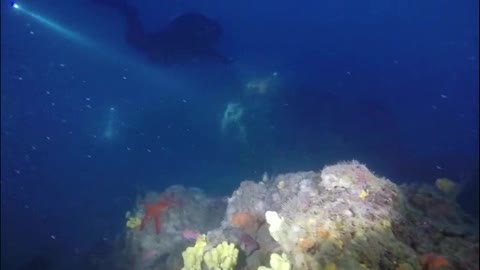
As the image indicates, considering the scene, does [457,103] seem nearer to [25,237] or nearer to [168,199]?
[168,199]

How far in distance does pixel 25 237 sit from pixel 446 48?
35.9m

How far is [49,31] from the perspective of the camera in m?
30.1

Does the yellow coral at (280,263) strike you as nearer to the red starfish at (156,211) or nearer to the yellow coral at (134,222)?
the red starfish at (156,211)

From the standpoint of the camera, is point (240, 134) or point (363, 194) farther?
point (240, 134)

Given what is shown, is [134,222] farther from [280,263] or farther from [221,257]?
[280,263]

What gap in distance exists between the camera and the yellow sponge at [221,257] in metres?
5.83

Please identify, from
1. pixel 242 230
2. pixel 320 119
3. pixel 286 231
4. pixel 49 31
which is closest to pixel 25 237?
pixel 49 31

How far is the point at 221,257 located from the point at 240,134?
12235mm

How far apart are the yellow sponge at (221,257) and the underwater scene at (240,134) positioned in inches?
0.9

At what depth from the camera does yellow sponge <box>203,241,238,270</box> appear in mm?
5828

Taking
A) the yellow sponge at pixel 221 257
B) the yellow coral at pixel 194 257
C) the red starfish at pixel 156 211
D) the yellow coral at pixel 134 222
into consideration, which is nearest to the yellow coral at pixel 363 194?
the yellow sponge at pixel 221 257

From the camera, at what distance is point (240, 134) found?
1802 centimetres

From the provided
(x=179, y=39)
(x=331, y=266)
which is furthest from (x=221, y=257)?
(x=179, y=39)

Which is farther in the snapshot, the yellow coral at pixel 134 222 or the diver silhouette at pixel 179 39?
the diver silhouette at pixel 179 39
